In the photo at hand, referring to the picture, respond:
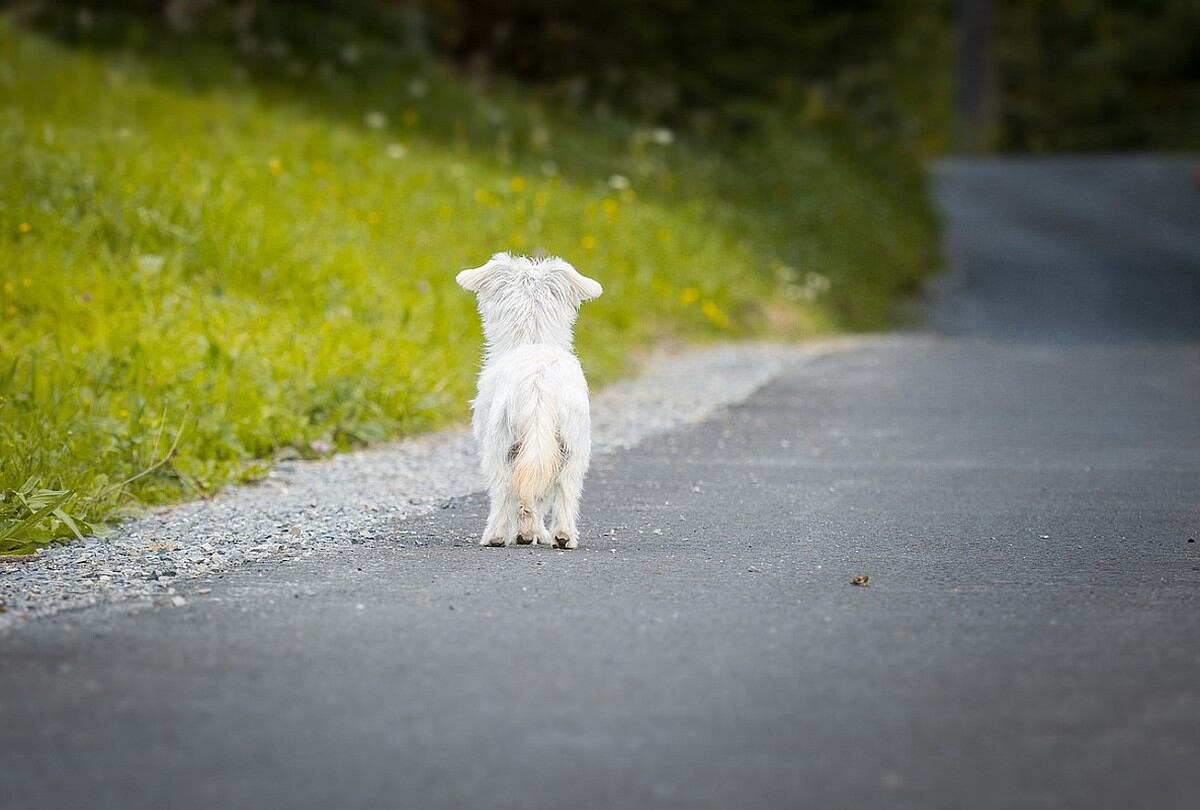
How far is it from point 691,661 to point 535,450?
1849mm

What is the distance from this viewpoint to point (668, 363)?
16672mm

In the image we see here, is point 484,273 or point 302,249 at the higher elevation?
point 302,249

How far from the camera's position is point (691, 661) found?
217 inches

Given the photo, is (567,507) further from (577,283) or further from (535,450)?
(577,283)

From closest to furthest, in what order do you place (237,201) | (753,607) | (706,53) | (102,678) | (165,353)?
(102,678), (753,607), (165,353), (237,201), (706,53)

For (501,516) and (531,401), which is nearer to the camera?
(531,401)

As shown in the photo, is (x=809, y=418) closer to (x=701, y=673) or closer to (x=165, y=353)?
(x=165, y=353)

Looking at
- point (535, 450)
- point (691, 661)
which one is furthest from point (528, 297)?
point (691, 661)

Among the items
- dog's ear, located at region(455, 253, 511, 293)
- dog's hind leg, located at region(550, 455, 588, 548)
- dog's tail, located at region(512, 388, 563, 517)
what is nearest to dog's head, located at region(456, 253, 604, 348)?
dog's ear, located at region(455, 253, 511, 293)

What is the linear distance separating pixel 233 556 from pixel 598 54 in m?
20.8

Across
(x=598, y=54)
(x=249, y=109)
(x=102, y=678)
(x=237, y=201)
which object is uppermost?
(x=598, y=54)

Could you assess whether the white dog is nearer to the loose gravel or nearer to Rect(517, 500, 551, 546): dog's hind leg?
Rect(517, 500, 551, 546): dog's hind leg

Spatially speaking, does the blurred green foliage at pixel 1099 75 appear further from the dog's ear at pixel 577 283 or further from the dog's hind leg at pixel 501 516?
the dog's hind leg at pixel 501 516

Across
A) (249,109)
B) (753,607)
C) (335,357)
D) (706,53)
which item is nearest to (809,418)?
(335,357)
